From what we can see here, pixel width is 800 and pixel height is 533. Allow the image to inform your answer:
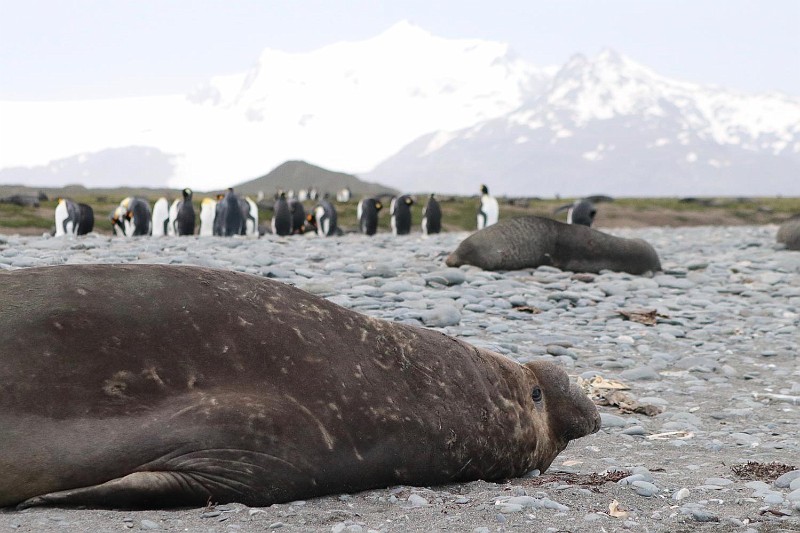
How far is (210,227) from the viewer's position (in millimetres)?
29062

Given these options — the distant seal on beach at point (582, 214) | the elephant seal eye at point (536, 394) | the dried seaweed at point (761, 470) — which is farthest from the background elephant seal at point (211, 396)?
the distant seal on beach at point (582, 214)

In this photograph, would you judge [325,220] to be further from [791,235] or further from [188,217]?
[791,235]

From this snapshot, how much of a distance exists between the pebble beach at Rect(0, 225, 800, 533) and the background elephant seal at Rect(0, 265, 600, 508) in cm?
13

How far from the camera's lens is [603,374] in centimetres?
822

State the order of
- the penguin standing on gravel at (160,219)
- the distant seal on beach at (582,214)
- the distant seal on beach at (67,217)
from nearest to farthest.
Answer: the distant seal on beach at (582,214), the distant seal on beach at (67,217), the penguin standing on gravel at (160,219)

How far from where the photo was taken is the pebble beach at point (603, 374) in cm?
396

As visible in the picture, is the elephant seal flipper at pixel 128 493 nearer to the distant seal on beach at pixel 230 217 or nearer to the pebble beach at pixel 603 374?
the pebble beach at pixel 603 374

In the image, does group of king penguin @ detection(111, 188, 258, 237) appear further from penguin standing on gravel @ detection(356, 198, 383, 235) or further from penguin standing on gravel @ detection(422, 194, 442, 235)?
penguin standing on gravel @ detection(422, 194, 442, 235)

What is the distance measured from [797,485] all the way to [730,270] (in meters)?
11.9

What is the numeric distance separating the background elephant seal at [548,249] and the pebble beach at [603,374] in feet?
1.20

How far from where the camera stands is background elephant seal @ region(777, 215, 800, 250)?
21.0 meters

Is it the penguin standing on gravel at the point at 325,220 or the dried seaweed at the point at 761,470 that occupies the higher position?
the penguin standing on gravel at the point at 325,220

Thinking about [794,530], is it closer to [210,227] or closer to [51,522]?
[51,522]

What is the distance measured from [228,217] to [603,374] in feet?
66.4
